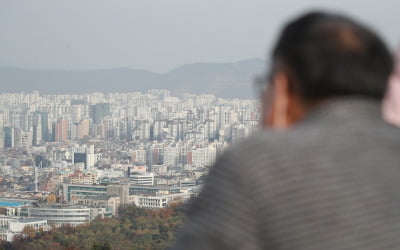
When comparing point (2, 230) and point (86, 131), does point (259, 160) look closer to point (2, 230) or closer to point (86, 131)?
point (2, 230)

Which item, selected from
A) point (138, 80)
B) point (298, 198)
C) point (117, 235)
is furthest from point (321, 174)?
point (138, 80)

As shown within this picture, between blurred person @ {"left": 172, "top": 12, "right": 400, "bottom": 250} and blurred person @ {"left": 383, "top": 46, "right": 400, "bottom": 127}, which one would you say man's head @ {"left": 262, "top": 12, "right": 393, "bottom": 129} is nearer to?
blurred person @ {"left": 172, "top": 12, "right": 400, "bottom": 250}

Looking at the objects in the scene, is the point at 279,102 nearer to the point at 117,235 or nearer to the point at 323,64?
the point at 323,64

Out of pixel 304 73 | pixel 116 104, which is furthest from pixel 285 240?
pixel 116 104

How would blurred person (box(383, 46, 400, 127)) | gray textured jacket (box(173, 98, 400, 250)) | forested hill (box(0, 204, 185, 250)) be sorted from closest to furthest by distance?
gray textured jacket (box(173, 98, 400, 250)) → blurred person (box(383, 46, 400, 127)) → forested hill (box(0, 204, 185, 250))

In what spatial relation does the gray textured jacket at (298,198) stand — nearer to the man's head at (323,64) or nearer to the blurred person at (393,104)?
the man's head at (323,64)

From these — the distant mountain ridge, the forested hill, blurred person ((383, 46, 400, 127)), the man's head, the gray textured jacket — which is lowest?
the forested hill

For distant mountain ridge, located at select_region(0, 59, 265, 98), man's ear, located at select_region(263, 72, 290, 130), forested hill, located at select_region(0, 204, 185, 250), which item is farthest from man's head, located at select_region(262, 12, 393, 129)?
distant mountain ridge, located at select_region(0, 59, 265, 98)

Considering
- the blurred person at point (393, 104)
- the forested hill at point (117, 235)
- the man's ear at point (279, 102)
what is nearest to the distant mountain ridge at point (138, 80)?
the forested hill at point (117, 235)
